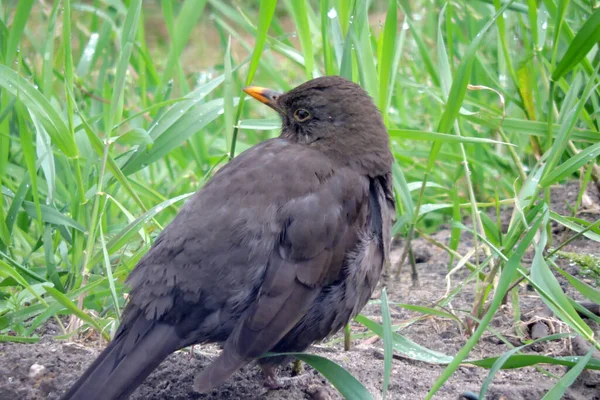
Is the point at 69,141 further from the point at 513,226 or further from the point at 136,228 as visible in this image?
the point at 513,226

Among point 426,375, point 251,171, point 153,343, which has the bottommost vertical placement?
point 426,375

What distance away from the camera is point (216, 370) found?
8.85 feet

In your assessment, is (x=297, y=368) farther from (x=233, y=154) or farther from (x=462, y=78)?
(x=462, y=78)

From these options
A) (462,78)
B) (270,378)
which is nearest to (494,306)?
(270,378)

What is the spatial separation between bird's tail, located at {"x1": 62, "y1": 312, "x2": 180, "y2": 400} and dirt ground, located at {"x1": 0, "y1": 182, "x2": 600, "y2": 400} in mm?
226

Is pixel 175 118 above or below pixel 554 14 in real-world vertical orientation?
below

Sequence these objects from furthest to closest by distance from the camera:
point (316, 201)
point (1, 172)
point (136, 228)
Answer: point (1, 172)
point (136, 228)
point (316, 201)

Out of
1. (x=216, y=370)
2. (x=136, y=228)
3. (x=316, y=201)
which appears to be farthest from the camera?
(x=136, y=228)

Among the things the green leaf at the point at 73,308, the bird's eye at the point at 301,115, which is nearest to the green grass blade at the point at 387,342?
the green leaf at the point at 73,308

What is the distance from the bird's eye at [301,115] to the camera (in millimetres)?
3643

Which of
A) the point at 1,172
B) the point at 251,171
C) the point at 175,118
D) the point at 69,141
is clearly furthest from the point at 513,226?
the point at 1,172

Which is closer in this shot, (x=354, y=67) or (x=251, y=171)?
(x=251, y=171)

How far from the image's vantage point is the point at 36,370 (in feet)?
9.56

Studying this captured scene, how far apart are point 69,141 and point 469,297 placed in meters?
1.89
